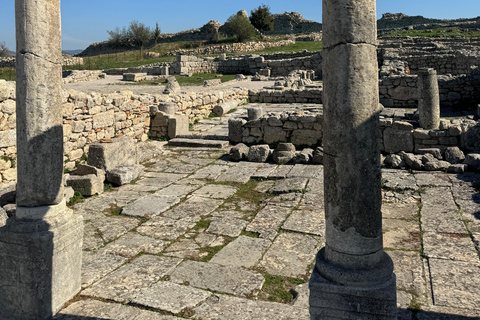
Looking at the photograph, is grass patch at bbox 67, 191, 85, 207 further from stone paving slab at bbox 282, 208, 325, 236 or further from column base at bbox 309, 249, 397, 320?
column base at bbox 309, 249, 397, 320

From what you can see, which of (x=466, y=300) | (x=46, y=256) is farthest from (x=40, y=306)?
(x=466, y=300)

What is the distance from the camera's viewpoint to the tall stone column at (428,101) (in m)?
10.7

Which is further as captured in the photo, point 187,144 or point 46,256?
point 187,144

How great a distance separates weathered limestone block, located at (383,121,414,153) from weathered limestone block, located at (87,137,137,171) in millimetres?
5663

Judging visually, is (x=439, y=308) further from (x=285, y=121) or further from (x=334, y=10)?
(x=285, y=121)

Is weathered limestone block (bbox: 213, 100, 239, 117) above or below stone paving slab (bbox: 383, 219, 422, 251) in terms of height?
above

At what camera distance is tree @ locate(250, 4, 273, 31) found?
47750 millimetres

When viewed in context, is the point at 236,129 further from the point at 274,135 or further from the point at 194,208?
the point at 194,208

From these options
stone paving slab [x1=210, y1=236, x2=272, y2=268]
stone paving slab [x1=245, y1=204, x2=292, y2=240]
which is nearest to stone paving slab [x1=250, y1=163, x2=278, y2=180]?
stone paving slab [x1=245, y1=204, x2=292, y2=240]

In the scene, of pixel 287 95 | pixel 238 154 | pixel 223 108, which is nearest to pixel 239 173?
pixel 238 154

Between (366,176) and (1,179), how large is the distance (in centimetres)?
671

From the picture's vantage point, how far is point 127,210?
6.98 m

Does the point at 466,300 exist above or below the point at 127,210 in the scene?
below

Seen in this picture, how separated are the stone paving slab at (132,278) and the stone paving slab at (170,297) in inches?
4.4
